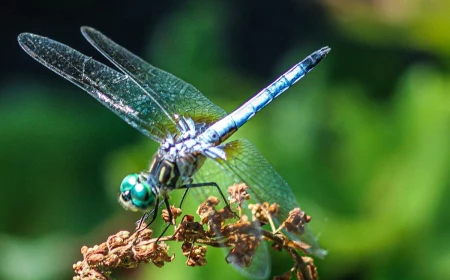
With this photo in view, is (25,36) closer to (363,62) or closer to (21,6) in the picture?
(363,62)

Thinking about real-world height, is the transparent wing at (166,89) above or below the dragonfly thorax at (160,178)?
above

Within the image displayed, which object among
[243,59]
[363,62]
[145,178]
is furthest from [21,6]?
[145,178]

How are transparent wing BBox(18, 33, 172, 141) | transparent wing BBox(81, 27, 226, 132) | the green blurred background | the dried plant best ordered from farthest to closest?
1. the green blurred background
2. transparent wing BBox(81, 27, 226, 132)
3. transparent wing BBox(18, 33, 172, 141)
4. the dried plant

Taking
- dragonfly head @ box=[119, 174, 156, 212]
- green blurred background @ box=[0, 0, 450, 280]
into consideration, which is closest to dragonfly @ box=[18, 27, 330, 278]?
dragonfly head @ box=[119, 174, 156, 212]

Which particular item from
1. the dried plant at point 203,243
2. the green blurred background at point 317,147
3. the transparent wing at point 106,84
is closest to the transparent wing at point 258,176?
the dried plant at point 203,243

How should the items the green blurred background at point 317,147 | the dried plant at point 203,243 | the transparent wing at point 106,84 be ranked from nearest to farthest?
the dried plant at point 203,243 → the transparent wing at point 106,84 → the green blurred background at point 317,147

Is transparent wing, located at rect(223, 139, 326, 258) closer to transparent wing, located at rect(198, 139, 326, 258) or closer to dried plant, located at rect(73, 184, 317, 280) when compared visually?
transparent wing, located at rect(198, 139, 326, 258)

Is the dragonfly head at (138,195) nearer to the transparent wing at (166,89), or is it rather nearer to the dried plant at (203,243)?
the dried plant at (203,243)
